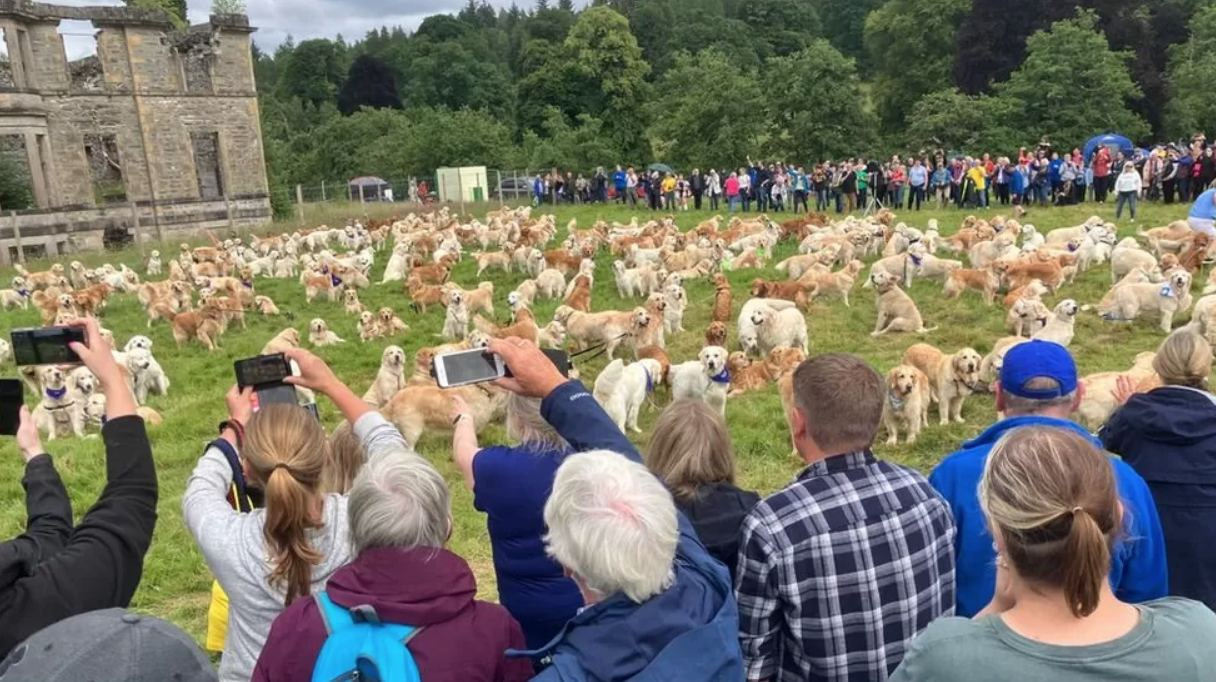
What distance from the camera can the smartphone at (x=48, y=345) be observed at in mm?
3131

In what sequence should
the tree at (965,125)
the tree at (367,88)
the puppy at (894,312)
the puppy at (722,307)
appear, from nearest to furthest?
the puppy at (894,312) < the puppy at (722,307) < the tree at (965,125) < the tree at (367,88)

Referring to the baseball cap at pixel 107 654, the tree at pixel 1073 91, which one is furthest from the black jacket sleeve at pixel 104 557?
the tree at pixel 1073 91

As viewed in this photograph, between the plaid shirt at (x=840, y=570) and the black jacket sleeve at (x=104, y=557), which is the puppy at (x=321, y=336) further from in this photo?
the plaid shirt at (x=840, y=570)

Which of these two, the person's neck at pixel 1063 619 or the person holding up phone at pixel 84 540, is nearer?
the person's neck at pixel 1063 619

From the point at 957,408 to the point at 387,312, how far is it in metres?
9.46

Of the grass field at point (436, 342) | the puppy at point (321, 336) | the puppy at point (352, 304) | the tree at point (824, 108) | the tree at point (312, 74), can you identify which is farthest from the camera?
the tree at point (312, 74)

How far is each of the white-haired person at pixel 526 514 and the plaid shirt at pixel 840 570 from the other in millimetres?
653

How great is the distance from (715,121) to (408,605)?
42349 millimetres

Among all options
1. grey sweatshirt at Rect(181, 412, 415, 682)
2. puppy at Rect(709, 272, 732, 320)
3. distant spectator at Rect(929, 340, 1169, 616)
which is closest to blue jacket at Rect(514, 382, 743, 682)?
grey sweatshirt at Rect(181, 412, 415, 682)

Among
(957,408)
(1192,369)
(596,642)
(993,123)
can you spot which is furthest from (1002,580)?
(993,123)

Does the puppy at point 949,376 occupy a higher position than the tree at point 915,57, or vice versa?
the tree at point 915,57

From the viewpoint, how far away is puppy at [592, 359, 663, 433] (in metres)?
9.38

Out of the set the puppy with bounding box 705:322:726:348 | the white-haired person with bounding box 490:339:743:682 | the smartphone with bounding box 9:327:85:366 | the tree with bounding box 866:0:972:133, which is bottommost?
the puppy with bounding box 705:322:726:348

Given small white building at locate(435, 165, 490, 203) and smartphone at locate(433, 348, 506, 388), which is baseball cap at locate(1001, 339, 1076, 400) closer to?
smartphone at locate(433, 348, 506, 388)
